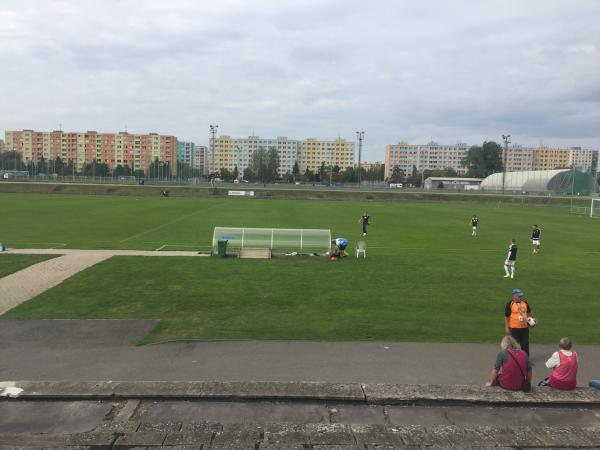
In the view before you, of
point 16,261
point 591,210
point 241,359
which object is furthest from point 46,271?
point 591,210

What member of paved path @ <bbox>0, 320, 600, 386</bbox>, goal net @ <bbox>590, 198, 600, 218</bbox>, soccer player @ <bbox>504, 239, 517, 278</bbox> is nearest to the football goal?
soccer player @ <bbox>504, 239, 517, 278</bbox>

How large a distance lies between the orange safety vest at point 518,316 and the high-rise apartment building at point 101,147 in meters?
189

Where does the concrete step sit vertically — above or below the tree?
below

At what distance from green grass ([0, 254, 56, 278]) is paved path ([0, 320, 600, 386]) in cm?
→ 738

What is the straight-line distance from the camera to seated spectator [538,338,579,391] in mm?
7281

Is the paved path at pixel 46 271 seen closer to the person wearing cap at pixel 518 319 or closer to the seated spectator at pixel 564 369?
the person wearing cap at pixel 518 319

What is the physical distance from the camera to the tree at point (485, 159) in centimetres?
16662

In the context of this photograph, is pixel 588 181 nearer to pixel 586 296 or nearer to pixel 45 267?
pixel 586 296

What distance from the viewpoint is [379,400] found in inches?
265

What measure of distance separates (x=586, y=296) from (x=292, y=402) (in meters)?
12.9

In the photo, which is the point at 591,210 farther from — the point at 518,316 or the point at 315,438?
the point at 315,438

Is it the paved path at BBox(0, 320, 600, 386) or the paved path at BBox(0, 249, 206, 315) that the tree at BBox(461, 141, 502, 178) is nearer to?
the paved path at BBox(0, 249, 206, 315)

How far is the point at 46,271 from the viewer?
1764 cm

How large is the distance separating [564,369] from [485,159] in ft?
572
